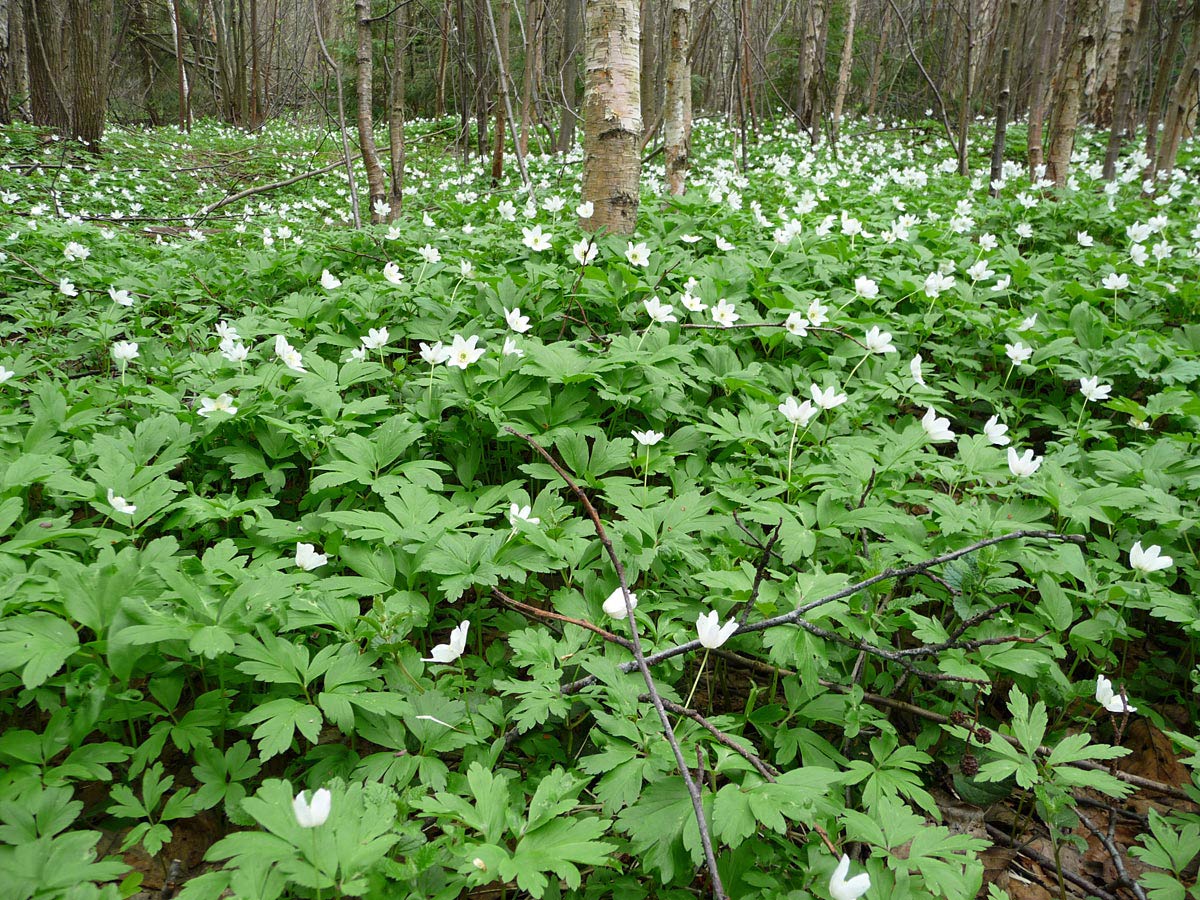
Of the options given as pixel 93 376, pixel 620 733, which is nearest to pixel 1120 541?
pixel 620 733

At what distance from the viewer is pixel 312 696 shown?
1.76 meters

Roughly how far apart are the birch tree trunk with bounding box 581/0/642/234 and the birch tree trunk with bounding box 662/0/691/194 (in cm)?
249

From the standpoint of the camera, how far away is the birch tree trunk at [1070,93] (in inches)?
277

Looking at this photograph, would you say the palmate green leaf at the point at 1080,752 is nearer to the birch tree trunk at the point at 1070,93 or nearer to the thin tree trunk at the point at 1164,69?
the birch tree trunk at the point at 1070,93

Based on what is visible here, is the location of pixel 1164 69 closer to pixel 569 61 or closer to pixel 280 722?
pixel 569 61

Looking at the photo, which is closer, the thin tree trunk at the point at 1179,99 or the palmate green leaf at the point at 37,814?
the palmate green leaf at the point at 37,814

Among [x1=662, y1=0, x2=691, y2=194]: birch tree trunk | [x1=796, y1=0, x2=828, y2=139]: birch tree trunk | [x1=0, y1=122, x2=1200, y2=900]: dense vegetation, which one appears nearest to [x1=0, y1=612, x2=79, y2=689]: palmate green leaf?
[x1=0, y1=122, x2=1200, y2=900]: dense vegetation

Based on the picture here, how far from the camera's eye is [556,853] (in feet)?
4.37

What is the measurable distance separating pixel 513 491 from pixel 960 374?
8.03ft

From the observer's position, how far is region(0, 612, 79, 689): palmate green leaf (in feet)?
4.75

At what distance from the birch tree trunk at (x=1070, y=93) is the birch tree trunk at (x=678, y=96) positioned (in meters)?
3.88

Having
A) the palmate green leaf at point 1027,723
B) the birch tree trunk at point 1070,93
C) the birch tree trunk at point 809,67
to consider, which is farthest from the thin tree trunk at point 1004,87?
the palmate green leaf at point 1027,723

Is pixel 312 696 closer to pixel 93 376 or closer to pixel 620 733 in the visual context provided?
pixel 620 733

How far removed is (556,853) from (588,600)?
752 mm
